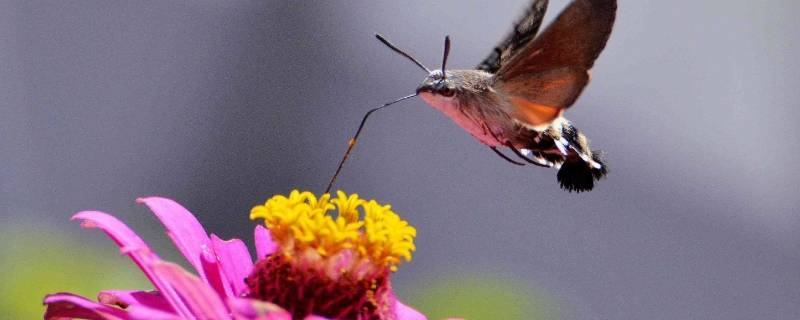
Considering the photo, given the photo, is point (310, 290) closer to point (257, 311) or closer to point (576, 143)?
point (257, 311)

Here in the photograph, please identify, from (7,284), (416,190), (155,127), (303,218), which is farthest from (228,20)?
(303,218)

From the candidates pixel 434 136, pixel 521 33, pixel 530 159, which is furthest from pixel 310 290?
pixel 434 136

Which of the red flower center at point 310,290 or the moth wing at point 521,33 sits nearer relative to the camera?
the red flower center at point 310,290

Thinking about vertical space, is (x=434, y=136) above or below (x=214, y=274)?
above

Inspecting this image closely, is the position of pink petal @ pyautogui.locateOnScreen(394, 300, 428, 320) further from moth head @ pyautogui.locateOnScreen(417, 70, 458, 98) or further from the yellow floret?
moth head @ pyautogui.locateOnScreen(417, 70, 458, 98)

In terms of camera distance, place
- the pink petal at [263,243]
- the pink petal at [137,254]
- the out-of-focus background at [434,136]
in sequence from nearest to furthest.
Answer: the pink petal at [137,254], the pink petal at [263,243], the out-of-focus background at [434,136]

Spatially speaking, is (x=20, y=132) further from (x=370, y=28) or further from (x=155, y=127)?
(x=370, y=28)

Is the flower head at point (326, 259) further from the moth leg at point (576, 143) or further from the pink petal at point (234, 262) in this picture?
the moth leg at point (576, 143)

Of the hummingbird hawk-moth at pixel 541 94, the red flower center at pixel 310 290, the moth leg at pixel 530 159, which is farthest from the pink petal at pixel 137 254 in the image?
the moth leg at pixel 530 159
